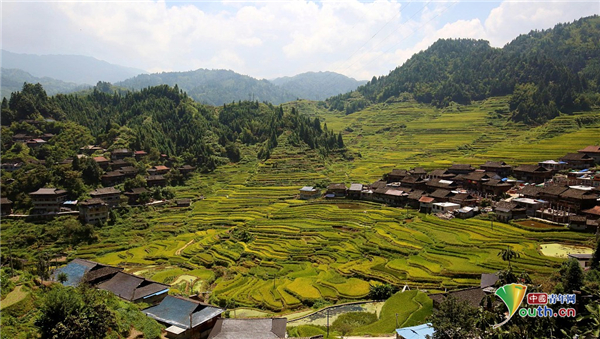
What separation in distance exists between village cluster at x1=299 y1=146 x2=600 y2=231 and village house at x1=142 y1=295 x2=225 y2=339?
2863 cm

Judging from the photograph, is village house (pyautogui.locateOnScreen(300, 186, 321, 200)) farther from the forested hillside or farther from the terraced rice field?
the forested hillside

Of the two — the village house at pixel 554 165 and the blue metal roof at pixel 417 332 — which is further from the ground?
the village house at pixel 554 165

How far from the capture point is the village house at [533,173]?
1833 inches

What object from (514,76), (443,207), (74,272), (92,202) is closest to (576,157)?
(443,207)

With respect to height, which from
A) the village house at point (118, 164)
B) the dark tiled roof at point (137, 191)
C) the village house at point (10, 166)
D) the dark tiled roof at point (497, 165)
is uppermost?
the village house at point (10, 166)

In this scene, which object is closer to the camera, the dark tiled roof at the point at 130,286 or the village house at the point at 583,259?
the village house at the point at 583,259

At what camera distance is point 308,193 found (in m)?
54.2

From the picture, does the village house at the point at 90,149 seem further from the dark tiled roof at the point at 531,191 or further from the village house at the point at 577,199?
the village house at the point at 577,199

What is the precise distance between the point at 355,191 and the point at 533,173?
23.0 metres

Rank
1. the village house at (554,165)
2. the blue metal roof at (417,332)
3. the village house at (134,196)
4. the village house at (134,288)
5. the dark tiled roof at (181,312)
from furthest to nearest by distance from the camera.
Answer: the village house at (134,196)
the village house at (554,165)
the village house at (134,288)
the dark tiled roof at (181,312)
the blue metal roof at (417,332)

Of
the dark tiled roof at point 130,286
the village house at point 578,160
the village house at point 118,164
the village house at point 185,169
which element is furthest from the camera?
the village house at point 185,169

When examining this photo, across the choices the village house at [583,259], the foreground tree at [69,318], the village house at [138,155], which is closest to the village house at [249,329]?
the foreground tree at [69,318]

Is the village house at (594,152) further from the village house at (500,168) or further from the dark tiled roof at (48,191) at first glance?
the dark tiled roof at (48,191)

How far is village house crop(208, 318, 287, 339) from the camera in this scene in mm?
19625
